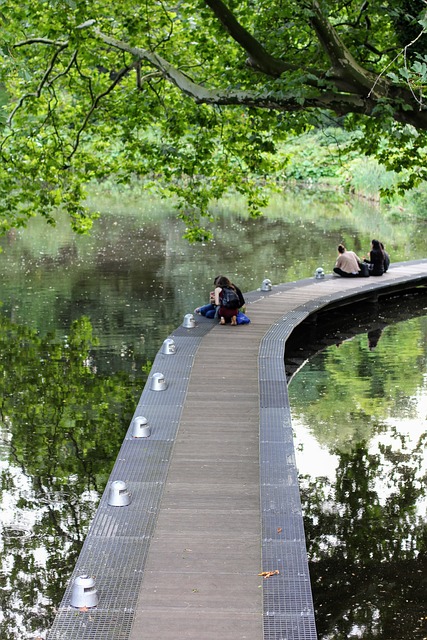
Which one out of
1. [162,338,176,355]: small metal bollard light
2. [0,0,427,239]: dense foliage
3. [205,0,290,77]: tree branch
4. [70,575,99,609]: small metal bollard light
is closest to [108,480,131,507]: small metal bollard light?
[70,575,99,609]: small metal bollard light

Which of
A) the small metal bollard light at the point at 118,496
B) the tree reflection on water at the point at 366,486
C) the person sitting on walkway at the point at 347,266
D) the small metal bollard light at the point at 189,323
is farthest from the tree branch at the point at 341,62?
the person sitting on walkway at the point at 347,266

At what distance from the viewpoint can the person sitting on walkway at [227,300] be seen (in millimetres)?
15680

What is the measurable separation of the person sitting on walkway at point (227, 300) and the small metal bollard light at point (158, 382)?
14.8 ft

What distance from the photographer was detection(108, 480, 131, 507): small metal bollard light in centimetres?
772

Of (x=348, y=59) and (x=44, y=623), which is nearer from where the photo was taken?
(x=44, y=623)

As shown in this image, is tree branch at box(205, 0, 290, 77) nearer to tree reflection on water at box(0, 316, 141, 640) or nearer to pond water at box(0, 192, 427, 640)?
pond water at box(0, 192, 427, 640)

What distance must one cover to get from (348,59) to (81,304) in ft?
34.4

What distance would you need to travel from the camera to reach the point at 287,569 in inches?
260

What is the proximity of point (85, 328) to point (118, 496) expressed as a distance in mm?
10598

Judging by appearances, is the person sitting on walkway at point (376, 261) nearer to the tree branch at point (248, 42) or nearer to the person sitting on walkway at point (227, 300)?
the person sitting on walkway at point (227, 300)

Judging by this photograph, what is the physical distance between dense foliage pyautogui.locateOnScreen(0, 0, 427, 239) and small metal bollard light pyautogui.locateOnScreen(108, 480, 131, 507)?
6.05 meters

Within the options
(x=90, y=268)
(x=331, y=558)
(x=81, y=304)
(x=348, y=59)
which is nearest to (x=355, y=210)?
(x=90, y=268)

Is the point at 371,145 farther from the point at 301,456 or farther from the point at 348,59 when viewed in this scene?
the point at 301,456

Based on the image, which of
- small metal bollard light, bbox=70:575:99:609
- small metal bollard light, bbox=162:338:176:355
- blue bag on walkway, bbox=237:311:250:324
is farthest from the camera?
blue bag on walkway, bbox=237:311:250:324
